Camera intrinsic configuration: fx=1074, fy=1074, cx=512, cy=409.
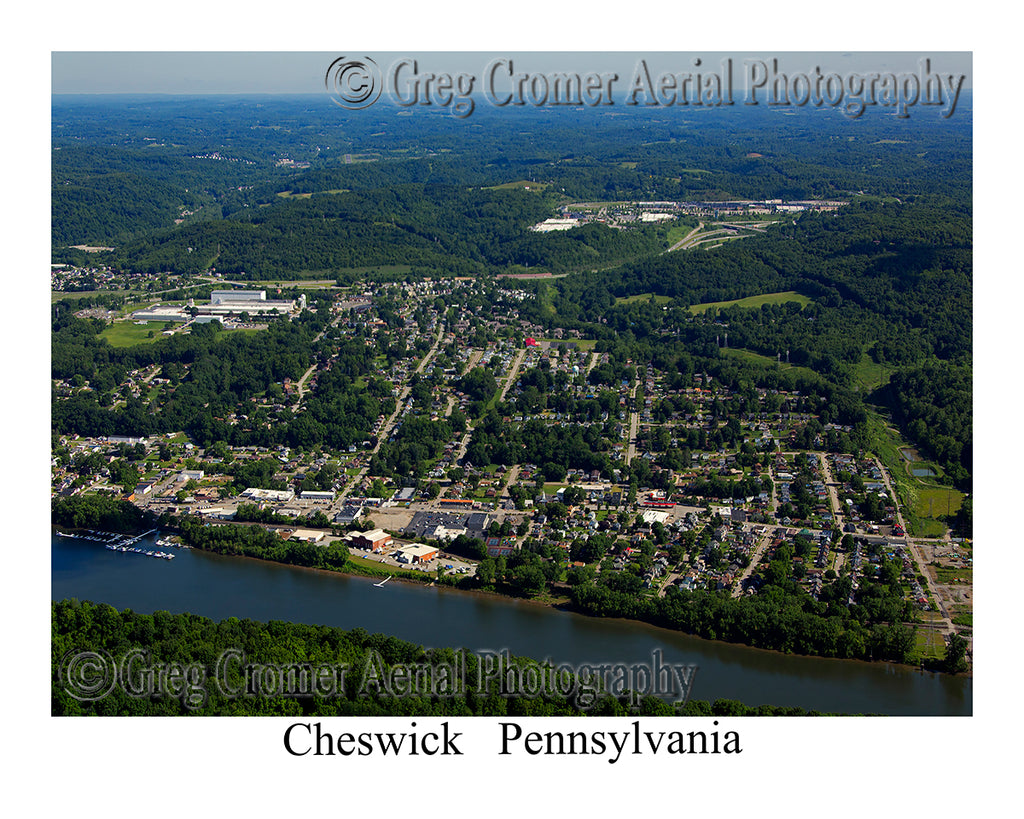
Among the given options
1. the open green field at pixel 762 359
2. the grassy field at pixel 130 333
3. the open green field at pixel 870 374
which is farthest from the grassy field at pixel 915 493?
the grassy field at pixel 130 333

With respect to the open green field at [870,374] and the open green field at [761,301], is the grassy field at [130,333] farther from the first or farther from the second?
the open green field at [870,374]

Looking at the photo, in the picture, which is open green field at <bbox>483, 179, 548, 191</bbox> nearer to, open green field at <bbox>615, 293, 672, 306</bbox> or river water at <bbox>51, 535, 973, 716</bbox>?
open green field at <bbox>615, 293, 672, 306</bbox>

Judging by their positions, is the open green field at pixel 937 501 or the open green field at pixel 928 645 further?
the open green field at pixel 937 501

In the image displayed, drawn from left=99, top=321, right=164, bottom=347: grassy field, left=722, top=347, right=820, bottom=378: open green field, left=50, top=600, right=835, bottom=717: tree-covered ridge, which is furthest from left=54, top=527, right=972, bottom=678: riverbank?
left=99, top=321, right=164, bottom=347: grassy field

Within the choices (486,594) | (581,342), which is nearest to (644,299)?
(581,342)

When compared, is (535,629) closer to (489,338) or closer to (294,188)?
(489,338)

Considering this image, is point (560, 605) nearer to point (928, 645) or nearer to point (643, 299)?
point (928, 645)
